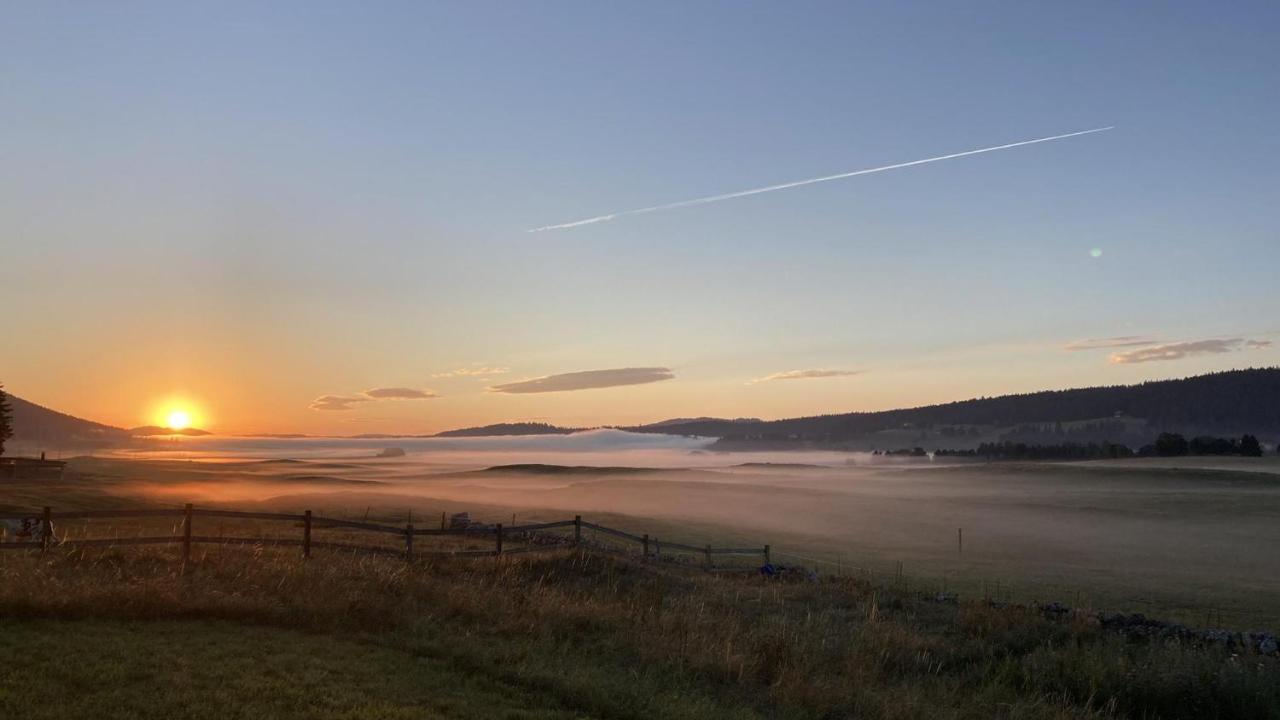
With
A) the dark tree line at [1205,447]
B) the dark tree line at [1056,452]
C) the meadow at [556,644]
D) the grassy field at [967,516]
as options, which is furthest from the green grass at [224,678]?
the dark tree line at [1056,452]

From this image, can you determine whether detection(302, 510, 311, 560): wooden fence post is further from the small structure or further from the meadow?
the small structure

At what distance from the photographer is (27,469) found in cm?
5662

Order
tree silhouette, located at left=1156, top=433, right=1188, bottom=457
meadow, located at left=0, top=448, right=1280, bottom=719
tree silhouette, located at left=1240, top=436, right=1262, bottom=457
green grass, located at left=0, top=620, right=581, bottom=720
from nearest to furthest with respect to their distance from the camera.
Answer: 1. green grass, located at left=0, top=620, right=581, bottom=720
2. meadow, located at left=0, top=448, right=1280, bottom=719
3. tree silhouette, located at left=1240, top=436, right=1262, bottom=457
4. tree silhouette, located at left=1156, top=433, right=1188, bottom=457

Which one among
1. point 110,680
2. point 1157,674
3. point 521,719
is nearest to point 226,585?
point 110,680

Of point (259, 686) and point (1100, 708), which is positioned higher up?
point (259, 686)

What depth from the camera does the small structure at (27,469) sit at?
5488cm

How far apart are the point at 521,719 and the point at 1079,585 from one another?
2839 centimetres

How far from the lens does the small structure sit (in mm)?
54875

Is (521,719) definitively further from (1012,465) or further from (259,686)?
(1012,465)

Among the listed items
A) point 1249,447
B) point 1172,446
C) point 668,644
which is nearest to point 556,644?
point 668,644

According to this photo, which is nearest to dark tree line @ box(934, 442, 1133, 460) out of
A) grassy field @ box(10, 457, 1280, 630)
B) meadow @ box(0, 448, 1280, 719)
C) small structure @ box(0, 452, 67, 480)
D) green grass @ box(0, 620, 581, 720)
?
grassy field @ box(10, 457, 1280, 630)

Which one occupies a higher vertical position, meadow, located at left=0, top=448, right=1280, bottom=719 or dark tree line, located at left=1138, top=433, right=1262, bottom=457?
meadow, located at left=0, top=448, right=1280, bottom=719

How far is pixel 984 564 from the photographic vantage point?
38.7 m

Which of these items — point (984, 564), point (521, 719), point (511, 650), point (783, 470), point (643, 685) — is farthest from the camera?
point (783, 470)
